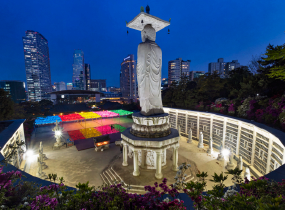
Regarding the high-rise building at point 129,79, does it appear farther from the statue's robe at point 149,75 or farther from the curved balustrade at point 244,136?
the statue's robe at point 149,75

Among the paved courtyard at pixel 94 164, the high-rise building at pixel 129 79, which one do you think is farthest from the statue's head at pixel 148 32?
the high-rise building at pixel 129 79

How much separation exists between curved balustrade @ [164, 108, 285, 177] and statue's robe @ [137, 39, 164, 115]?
26.9ft

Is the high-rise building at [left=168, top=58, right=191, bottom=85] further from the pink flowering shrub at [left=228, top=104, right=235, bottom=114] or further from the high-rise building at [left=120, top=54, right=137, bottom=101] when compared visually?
the pink flowering shrub at [left=228, top=104, right=235, bottom=114]

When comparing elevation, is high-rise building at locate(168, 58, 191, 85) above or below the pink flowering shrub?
above

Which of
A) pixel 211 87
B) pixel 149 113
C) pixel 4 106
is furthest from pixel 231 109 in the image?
pixel 4 106

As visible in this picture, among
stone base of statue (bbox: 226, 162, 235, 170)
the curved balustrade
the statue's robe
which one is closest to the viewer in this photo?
the curved balustrade

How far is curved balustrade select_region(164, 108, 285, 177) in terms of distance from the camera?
891 cm

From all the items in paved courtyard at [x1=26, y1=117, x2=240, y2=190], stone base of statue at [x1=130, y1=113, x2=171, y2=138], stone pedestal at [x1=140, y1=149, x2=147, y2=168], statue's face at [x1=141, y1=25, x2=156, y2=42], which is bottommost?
paved courtyard at [x1=26, y1=117, x2=240, y2=190]

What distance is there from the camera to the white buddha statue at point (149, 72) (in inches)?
383

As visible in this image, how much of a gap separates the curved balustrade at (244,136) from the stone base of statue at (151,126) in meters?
7.07

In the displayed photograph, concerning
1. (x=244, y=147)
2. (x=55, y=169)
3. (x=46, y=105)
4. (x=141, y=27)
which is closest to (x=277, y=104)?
(x=244, y=147)

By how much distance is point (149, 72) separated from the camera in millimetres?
10023

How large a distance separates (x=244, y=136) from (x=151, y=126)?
9751 mm

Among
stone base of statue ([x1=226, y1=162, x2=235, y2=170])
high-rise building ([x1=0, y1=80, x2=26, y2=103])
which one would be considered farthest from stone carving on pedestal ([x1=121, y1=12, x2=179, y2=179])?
high-rise building ([x1=0, y1=80, x2=26, y2=103])
